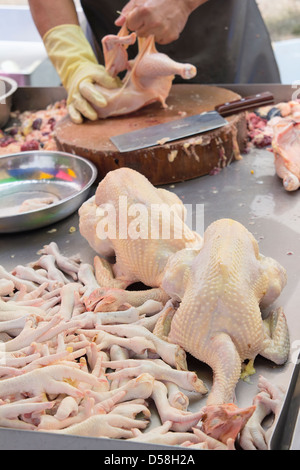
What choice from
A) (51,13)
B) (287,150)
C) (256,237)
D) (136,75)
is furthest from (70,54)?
(256,237)

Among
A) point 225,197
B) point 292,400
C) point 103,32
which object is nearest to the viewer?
point 292,400

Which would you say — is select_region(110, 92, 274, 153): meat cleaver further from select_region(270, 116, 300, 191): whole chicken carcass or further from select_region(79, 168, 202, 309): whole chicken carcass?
select_region(79, 168, 202, 309): whole chicken carcass

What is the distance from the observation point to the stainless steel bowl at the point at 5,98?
357 cm

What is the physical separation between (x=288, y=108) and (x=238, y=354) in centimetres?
205

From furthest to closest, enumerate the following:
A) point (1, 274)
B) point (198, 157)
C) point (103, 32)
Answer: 1. point (103, 32)
2. point (198, 157)
3. point (1, 274)

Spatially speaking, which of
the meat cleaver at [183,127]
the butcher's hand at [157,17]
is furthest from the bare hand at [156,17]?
the meat cleaver at [183,127]

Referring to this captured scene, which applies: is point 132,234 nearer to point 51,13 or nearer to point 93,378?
point 93,378

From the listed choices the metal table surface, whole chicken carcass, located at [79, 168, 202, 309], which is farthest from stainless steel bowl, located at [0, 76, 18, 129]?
whole chicken carcass, located at [79, 168, 202, 309]

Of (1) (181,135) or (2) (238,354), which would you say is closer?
(2) (238,354)

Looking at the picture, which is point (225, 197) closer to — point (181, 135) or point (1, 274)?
point (181, 135)

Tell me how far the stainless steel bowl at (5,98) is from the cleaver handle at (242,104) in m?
1.48

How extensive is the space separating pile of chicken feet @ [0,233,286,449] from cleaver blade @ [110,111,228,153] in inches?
45.9

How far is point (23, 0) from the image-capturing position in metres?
8.62

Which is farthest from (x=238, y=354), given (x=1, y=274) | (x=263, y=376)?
(x=1, y=274)
